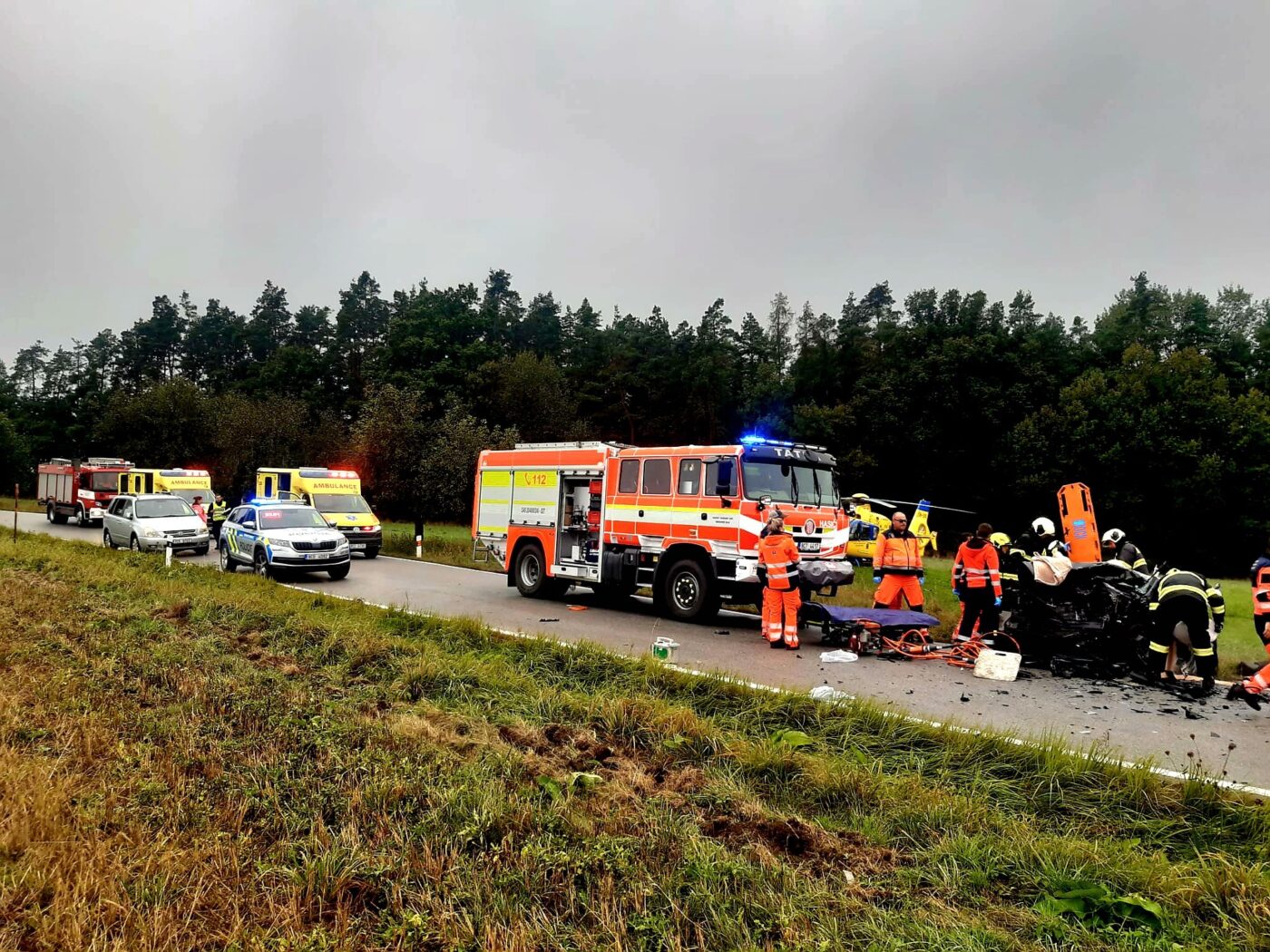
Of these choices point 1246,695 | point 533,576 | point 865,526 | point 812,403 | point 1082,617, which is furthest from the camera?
point 812,403

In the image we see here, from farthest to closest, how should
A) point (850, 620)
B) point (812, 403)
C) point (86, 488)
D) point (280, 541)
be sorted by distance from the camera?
point (812, 403)
point (86, 488)
point (280, 541)
point (850, 620)

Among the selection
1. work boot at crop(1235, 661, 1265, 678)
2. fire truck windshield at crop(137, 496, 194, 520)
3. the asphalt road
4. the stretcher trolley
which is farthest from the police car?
work boot at crop(1235, 661, 1265, 678)

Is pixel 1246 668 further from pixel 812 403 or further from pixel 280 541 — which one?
pixel 812 403

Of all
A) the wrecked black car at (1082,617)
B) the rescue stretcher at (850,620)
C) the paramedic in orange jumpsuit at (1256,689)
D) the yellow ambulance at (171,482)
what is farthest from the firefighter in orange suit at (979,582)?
the yellow ambulance at (171,482)

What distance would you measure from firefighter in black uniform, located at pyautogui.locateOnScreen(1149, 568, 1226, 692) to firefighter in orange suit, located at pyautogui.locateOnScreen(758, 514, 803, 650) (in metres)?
3.78

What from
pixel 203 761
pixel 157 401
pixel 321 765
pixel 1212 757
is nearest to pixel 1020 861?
pixel 1212 757

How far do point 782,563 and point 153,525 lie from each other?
1693cm

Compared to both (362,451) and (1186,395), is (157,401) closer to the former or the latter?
(362,451)

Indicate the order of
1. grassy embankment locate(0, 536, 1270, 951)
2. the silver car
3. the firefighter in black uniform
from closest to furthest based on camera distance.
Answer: grassy embankment locate(0, 536, 1270, 951) → the firefighter in black uniform → the silver car

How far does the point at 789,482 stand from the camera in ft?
36.9

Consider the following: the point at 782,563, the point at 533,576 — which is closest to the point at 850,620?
the point at 782,563

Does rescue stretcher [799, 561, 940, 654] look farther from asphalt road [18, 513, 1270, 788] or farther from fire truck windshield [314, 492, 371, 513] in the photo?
fire truck windshield [314, 492, 371, 513]

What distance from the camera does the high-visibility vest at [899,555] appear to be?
10750 millimetres

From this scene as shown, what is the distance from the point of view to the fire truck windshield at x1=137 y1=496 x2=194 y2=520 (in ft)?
64.4
